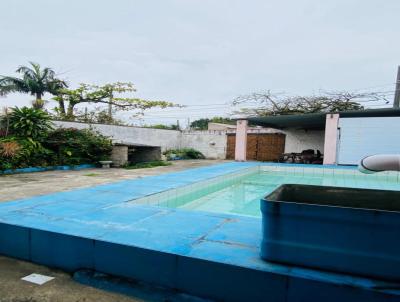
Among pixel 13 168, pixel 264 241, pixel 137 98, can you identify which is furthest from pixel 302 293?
pixel 137 98

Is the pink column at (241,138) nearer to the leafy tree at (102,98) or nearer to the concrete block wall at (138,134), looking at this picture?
the concrete block wall at (138,134)

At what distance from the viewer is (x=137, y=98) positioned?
1736 centimetres

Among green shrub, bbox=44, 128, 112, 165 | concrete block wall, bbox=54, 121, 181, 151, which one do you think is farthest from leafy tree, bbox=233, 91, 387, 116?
green shrub, bbox=44, 128, 112, 165

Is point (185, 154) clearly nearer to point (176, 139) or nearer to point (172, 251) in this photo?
point (176, 139)

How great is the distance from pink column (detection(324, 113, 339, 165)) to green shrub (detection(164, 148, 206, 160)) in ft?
23.4

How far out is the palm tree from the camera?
14.8 meters

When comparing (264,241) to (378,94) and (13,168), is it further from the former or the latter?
→ (378,94)

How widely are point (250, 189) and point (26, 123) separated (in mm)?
7457

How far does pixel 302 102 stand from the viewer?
606 inches

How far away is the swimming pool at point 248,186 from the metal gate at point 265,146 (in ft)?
14.1

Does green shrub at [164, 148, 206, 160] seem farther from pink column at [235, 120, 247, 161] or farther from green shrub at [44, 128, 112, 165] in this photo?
green shrub at [44, 128, 112, 165]

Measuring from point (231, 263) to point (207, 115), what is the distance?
1772 centimetres

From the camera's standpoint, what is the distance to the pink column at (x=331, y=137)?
11.0 m

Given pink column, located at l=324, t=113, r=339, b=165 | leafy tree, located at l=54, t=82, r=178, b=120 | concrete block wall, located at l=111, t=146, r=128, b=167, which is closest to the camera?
concrete block wall, located at l=111, t=146, r=128, b=167
